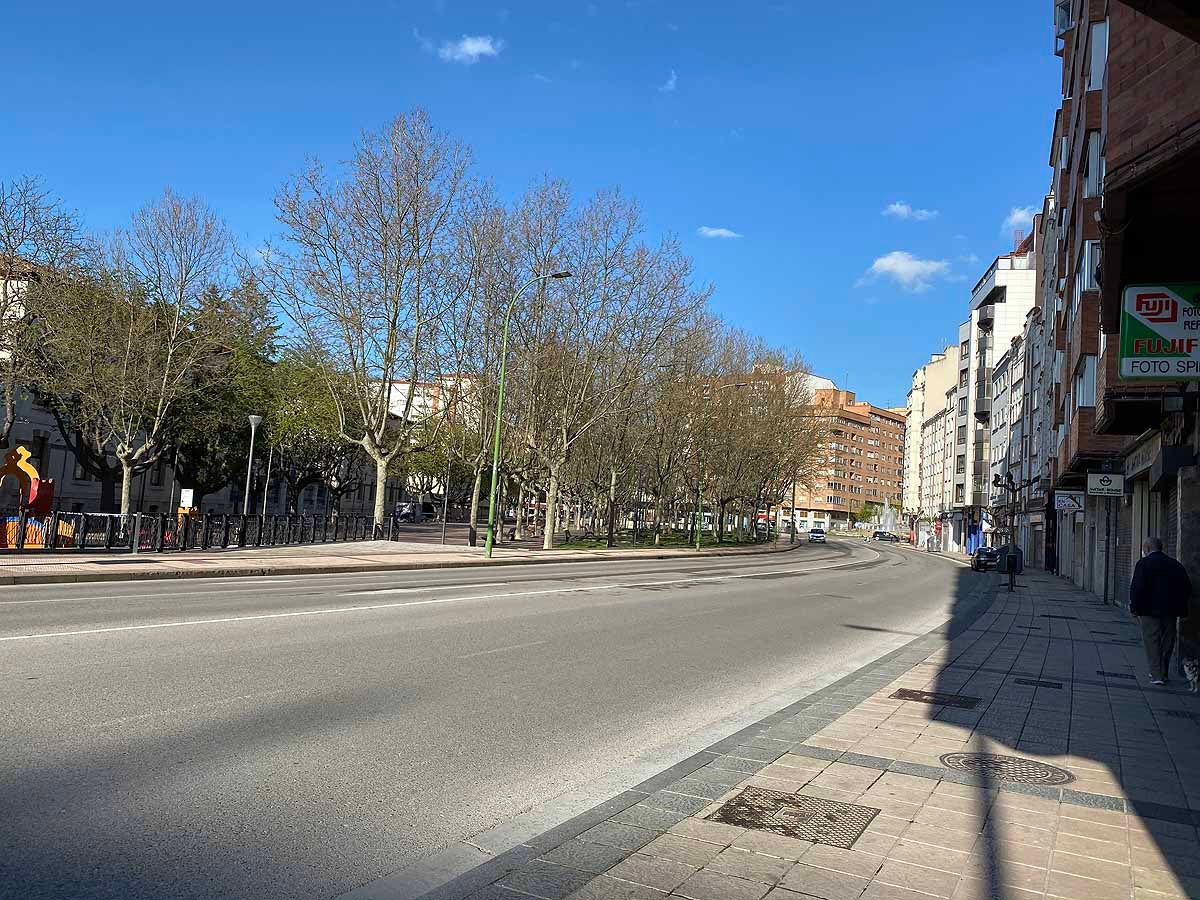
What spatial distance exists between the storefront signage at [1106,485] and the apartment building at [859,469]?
127m

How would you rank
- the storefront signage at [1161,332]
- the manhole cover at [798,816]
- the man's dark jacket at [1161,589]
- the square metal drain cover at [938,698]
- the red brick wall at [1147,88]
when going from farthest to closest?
the man's dark jacket at [1161,589] < the storefront signage at [1161,332] < the square metal drain cover at [938,698] < the red brick wall at [1147,88] < the manhole cover at [798,816]

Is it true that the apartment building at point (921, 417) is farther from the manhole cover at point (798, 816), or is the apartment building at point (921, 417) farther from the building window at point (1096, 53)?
the manhole cover at point (798, 816)

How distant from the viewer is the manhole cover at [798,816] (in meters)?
4.79

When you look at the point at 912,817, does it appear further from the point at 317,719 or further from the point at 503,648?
the point at 503,648

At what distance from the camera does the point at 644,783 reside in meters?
5.70

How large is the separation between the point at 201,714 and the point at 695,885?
4.20 m

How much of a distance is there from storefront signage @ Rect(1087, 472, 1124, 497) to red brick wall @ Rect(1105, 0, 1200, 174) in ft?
53.5

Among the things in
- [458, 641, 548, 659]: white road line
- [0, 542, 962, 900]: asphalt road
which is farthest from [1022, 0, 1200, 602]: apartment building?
[458, 641, 548, 659]: white road line

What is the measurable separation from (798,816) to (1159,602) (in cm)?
805

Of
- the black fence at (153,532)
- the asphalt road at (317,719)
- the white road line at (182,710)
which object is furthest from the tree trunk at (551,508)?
the white road line at (182,710)

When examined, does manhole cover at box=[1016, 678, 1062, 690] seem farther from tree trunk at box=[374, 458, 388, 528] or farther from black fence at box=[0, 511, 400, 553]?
tree trunk at box=[374, 458, 388, 528]

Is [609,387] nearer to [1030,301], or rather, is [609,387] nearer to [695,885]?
[695,885]

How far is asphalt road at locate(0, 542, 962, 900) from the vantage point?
14.1 feet

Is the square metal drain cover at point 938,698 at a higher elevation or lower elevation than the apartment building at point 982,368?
lower
